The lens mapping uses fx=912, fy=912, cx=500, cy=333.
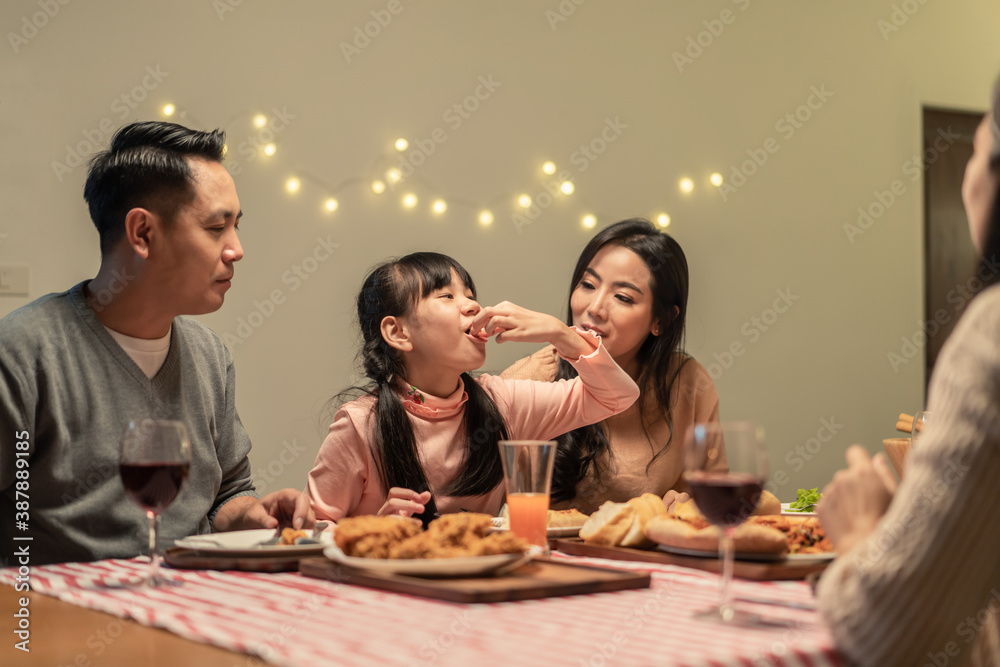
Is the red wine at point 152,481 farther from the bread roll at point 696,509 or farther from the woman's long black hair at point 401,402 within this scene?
the woman's long black hair at point 401,402

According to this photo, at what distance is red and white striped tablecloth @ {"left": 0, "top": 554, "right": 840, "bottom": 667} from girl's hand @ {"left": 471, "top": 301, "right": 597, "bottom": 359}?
836 millimetres

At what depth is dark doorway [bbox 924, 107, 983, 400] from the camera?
15.2 ft

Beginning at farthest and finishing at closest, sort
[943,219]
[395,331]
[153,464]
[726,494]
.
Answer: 1. [943,219]
2. [395,331]
3. [153,464]
4. [726,494]

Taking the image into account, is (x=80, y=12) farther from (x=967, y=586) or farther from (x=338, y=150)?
(x=967, y=586)

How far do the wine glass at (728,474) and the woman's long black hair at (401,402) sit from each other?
3.09 ft

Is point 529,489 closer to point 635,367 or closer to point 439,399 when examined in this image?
point 439,399

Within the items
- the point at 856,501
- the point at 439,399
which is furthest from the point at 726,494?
the point at 439,399

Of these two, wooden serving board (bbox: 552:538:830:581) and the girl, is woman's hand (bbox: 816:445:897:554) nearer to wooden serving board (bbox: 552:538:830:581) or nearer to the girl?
wooden serving board (bbox: 552:538:830:581)

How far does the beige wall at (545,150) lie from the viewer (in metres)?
2.98

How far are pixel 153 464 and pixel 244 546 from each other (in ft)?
0.73

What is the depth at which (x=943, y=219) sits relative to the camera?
4652 mm

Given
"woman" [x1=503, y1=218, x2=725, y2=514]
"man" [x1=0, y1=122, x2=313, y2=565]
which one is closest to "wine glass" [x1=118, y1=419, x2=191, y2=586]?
"man" [x1=0, y1=122, x2=313, y2=565]

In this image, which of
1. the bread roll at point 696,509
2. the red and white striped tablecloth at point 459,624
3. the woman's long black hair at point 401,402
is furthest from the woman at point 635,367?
the red and white striped tablecloth at point 459,624

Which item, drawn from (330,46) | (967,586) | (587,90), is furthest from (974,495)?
(587,90)
